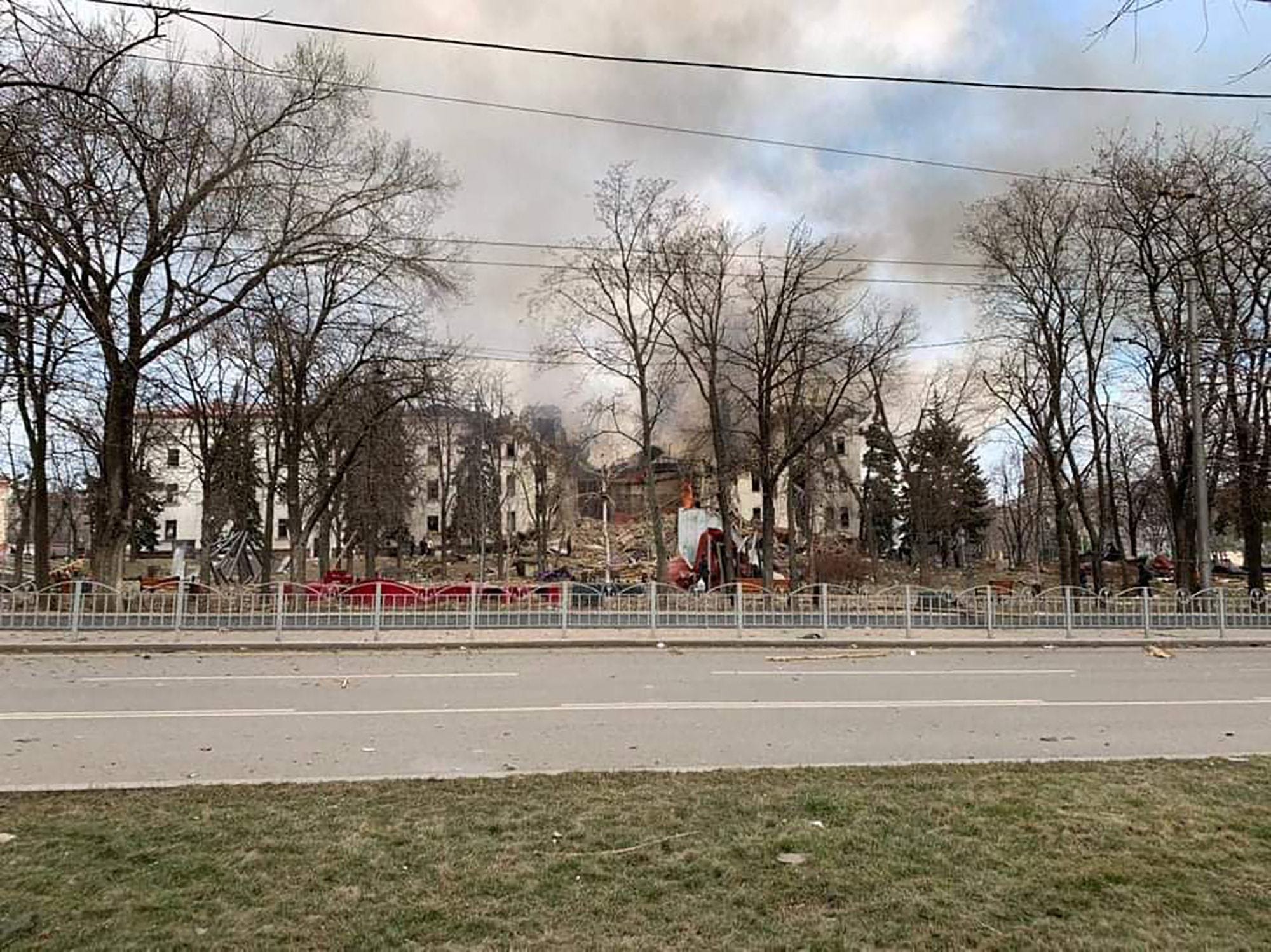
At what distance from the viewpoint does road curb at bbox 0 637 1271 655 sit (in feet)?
53.1

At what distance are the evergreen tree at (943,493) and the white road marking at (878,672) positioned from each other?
110 ft

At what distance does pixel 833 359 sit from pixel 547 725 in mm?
26091

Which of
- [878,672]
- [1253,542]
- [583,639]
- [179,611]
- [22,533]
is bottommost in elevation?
[878,672]

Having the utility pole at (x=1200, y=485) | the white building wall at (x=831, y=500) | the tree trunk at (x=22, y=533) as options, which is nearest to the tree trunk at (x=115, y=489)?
the tree trunk at (x=22, y=533)

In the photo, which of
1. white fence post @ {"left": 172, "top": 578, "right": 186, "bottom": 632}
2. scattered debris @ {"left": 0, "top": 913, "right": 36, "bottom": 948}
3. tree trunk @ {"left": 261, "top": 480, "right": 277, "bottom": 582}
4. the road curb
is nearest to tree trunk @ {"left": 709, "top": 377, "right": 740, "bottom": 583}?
the road curb

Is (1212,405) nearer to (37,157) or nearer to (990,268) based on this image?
(990,268)

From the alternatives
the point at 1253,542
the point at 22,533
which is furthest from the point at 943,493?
Answer: the point at 22,533

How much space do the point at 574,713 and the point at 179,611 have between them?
1089 cm

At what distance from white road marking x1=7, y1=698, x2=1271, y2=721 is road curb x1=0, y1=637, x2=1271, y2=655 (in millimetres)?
6308

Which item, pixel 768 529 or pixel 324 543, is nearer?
pixel 768 529

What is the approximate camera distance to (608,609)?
1980cm

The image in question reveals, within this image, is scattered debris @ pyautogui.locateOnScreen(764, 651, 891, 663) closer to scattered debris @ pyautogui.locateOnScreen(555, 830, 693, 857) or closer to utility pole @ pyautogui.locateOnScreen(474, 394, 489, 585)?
scattered debris @ pyautogui.locateOnScreen(555, 830, 693, 857)

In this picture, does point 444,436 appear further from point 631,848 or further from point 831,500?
point 631,848

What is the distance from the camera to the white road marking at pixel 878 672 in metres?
13.7
